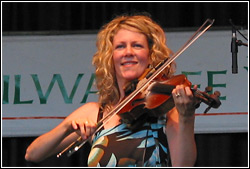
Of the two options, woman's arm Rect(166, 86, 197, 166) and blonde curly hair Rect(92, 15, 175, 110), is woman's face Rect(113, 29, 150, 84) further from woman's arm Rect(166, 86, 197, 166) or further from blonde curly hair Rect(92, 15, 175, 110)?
woman's arm Rect(166, 86, 197, 166)

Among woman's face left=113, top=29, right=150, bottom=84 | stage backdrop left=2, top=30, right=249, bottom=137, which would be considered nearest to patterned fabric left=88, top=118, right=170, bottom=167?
woman's face left=113, top=29, right=150, bottom=84

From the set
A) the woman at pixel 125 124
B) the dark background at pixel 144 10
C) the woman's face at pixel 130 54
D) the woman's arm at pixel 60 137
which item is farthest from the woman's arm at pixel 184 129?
the dark background at pixel 144 10

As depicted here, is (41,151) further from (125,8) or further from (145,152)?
(125,8)

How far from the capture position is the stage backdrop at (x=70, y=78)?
405 cm

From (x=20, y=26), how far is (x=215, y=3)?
1141 millimetres

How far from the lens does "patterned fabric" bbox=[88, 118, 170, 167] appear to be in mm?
2693

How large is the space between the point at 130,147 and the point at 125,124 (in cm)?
12

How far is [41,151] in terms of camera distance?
114 inches

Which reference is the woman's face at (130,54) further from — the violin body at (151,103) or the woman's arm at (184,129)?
the woman's arm at (184,129)

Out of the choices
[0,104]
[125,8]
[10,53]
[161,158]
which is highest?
[125,8]

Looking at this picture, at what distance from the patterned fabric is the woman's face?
0.21m

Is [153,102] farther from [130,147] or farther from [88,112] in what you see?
[88,112]

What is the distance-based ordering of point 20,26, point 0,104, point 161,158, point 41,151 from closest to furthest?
1. point 161,158
2. point 41,151
3. point 0,104
4. point 20,26

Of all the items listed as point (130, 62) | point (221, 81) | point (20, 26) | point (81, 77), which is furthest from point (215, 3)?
point (130, 62)
